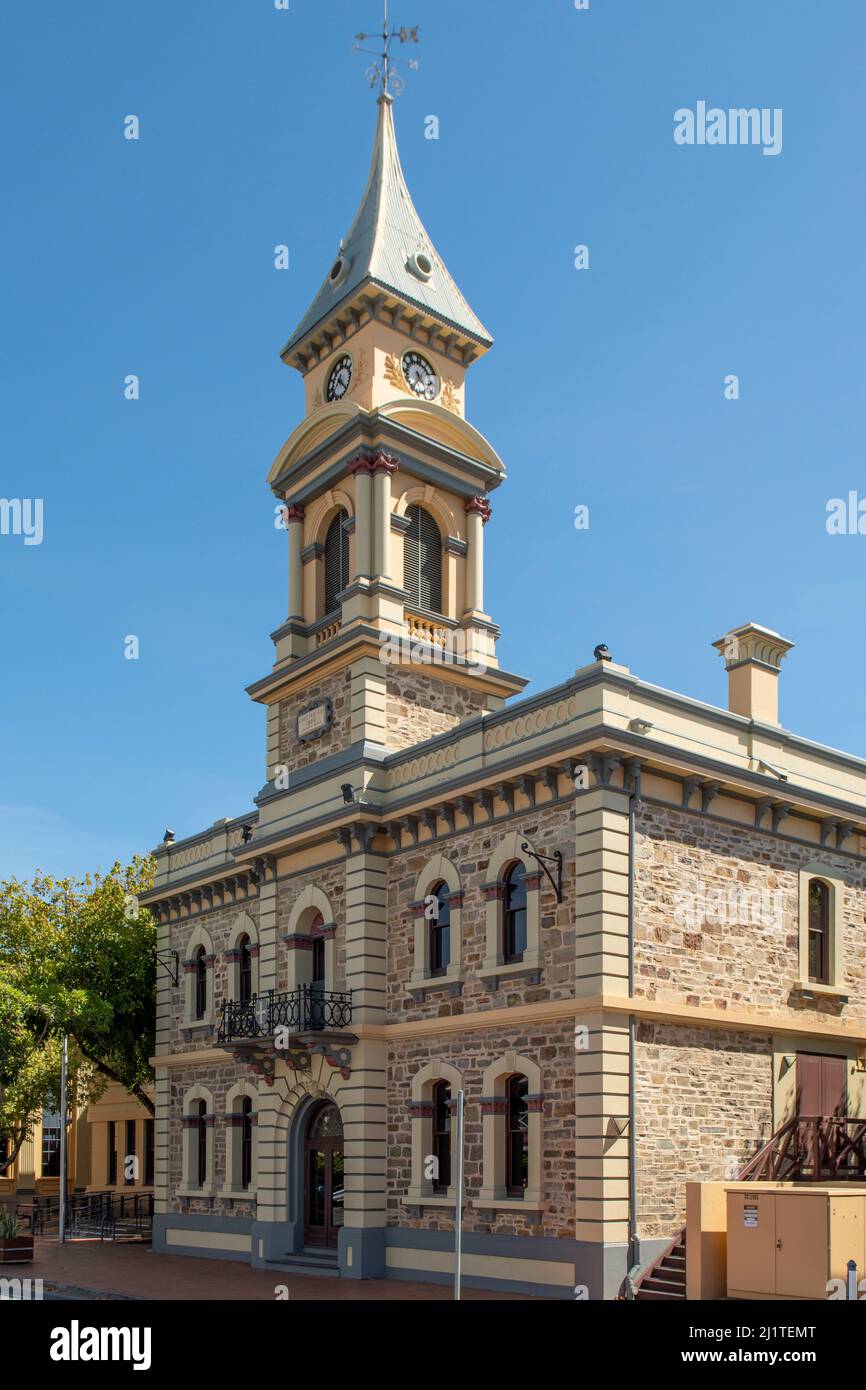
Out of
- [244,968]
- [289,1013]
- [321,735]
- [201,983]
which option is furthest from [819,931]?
[201,983]

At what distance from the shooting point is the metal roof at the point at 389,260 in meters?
31.2

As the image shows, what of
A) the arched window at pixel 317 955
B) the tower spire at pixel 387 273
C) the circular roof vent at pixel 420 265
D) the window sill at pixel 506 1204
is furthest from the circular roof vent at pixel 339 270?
the window sill at pixel 506 1204

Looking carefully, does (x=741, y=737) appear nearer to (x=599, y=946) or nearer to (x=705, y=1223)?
(x=599, y=946)

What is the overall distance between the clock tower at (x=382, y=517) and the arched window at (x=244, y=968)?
3.55 meters

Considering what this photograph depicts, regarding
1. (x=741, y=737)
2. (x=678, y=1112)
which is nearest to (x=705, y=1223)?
(x=678, y=1112)

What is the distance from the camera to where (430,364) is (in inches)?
1245

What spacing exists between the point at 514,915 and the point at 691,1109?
4.15 m

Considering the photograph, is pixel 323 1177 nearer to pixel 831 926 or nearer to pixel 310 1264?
pixel 310 1264

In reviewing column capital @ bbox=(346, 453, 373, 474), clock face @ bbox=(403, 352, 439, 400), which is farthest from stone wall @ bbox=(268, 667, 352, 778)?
clock face @ bbox=(403, 352, 439, 400)

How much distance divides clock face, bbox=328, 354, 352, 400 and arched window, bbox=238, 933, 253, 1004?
12579 millimetres

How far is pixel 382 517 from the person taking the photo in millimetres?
29078

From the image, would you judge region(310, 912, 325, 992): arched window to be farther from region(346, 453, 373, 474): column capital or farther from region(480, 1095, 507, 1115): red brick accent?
region(346, 453, 373, 474): column capital

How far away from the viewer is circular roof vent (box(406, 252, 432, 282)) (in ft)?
105
